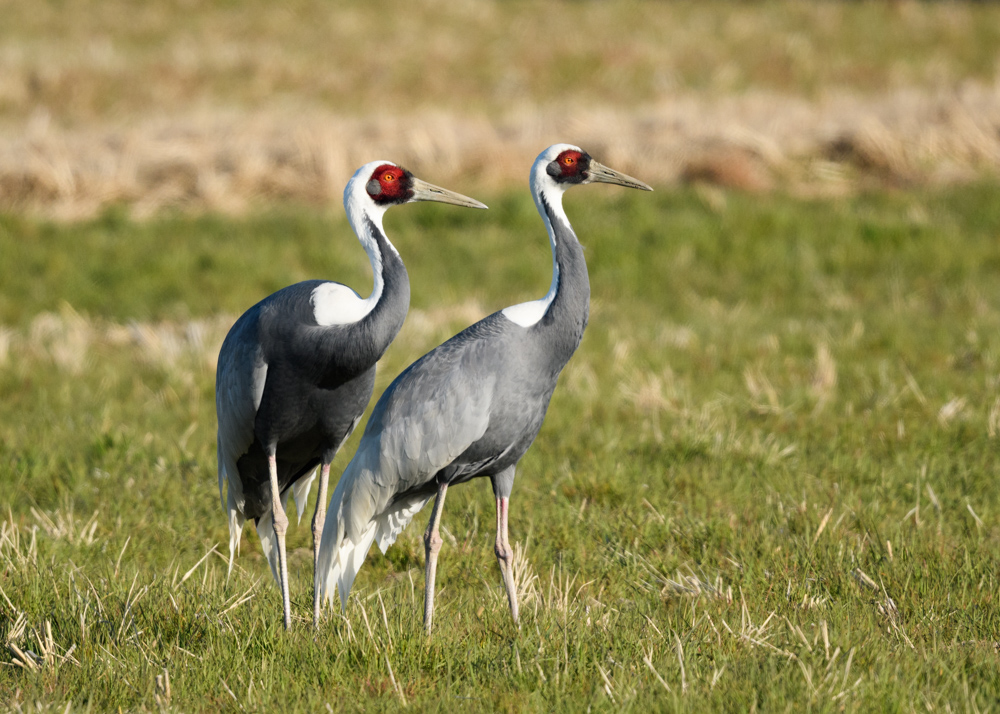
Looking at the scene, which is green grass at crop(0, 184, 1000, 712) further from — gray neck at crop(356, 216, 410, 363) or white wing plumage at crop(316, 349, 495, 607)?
gray neck at crop(356, 216, 410, 363)

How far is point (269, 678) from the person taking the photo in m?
3.42

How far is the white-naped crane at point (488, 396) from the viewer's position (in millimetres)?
3842

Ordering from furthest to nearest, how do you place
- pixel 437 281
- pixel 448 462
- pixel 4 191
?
pixel 4 191, pixel 437 281, pixel 448 462

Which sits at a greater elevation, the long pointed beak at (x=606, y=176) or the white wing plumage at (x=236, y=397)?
the long pointed beak at (x=606, y=176)

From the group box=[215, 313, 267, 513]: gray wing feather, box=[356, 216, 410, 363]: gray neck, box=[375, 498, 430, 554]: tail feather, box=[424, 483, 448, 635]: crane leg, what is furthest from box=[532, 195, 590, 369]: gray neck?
box=[215, 313, 267, 513]: gray wing feather

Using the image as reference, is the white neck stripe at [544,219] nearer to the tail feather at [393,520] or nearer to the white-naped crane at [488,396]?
the white-naped crane at [488,396]

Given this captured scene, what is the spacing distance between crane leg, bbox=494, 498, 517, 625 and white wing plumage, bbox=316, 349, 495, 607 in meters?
0.33

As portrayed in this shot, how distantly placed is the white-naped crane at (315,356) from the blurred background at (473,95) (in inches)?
361

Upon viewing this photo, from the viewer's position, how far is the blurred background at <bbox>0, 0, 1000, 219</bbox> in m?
13.5

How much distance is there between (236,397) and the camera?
168 inches

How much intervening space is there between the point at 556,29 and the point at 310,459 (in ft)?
67.7

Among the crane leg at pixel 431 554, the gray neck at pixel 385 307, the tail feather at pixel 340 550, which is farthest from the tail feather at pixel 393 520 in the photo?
the gray neck at pixel 385 307

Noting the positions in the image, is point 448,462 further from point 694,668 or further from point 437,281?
point 437,281

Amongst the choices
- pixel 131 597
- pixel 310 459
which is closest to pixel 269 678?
pixel 131 597
